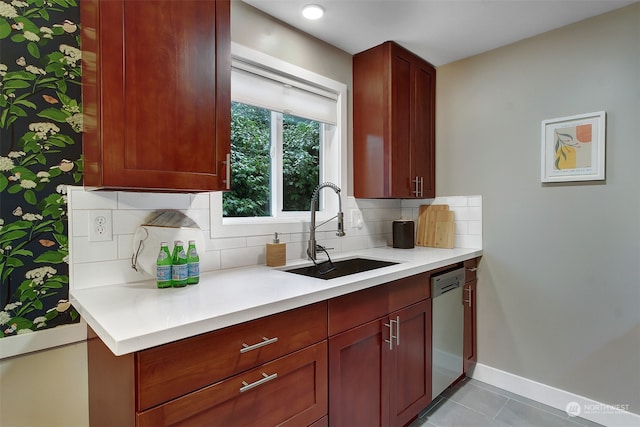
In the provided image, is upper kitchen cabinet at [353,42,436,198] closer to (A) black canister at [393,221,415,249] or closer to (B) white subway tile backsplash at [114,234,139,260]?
(A) black canister at [393,221,415,249]

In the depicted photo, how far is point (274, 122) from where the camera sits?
212 centimetres

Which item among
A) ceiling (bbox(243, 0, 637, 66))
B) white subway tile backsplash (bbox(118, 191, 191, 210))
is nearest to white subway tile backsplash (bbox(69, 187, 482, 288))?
white subway tile backsplash (bbox(118, 191, 191, 210))

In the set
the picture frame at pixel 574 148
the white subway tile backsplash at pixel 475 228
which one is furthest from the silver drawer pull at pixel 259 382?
the picture frame at pixel 574 148

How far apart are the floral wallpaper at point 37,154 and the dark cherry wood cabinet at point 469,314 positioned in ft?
7.51

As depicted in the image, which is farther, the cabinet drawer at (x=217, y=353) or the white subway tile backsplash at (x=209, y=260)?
the white subway tile backsplash at (x=209, y=260)

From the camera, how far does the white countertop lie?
0.89 meters

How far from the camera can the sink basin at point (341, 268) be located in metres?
1.91

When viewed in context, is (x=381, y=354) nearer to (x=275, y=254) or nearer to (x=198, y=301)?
(x=275, y=254)

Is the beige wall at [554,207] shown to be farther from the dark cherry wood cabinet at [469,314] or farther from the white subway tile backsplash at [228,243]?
the white subway tile backsplash at [228,243]

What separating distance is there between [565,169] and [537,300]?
0.88 m

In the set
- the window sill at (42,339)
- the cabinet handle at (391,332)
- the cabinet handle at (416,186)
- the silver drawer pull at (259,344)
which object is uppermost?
the cabinet handle at (416,186)

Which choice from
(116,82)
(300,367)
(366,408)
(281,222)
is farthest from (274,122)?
(366,408)

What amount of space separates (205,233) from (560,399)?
94.6 inches

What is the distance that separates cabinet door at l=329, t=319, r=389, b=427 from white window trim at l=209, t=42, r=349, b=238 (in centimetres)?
78
